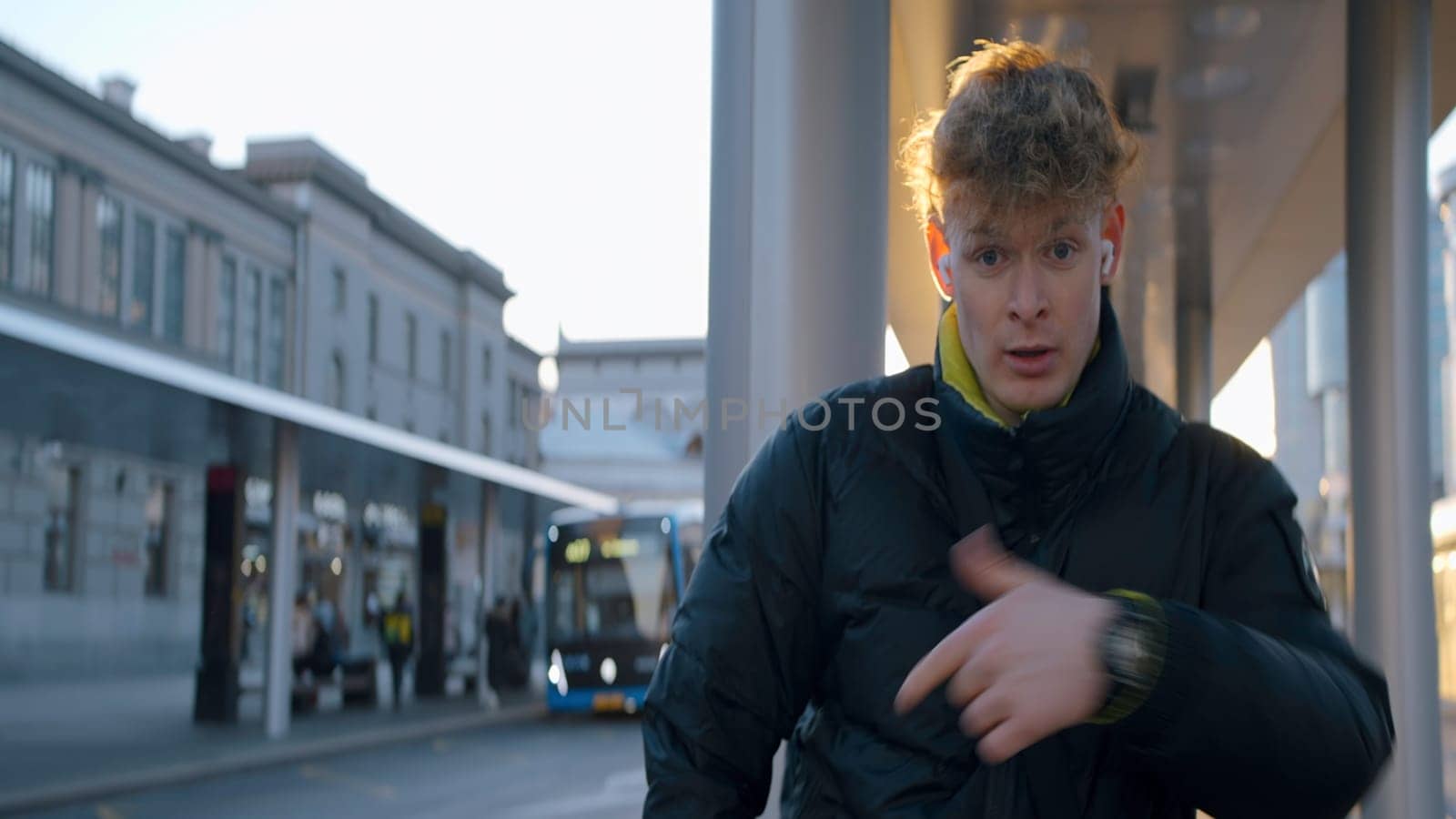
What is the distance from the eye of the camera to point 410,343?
4969cm

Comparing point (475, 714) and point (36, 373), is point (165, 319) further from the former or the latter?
point (36, 373)

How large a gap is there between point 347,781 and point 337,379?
3195 cm

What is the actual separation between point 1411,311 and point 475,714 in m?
18.2

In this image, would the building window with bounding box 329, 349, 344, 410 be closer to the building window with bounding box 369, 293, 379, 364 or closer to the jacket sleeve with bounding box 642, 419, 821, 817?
the building window with bounding box 369, 293, 379, 364

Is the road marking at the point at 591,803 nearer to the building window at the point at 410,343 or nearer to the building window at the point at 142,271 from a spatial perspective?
the building window at the point at 142,271

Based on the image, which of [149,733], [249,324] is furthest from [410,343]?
[149,733]

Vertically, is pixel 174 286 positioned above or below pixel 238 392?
above

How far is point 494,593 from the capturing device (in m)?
26.0

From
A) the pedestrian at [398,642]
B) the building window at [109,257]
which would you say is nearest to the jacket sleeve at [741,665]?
the pedestrian at [398,642]

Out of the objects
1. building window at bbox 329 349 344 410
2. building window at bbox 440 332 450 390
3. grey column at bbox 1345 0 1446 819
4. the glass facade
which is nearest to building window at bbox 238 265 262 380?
the glass facade

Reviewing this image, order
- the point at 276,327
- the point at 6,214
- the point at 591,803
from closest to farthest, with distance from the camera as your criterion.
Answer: the point at 591,803 → the point at 6,214 → the point at 276,327

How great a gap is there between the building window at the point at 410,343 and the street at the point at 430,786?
107ft

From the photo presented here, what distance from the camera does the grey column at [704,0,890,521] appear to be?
11.6 feet

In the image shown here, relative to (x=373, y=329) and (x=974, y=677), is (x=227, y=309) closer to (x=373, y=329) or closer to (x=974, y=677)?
(x=373, y=329)
